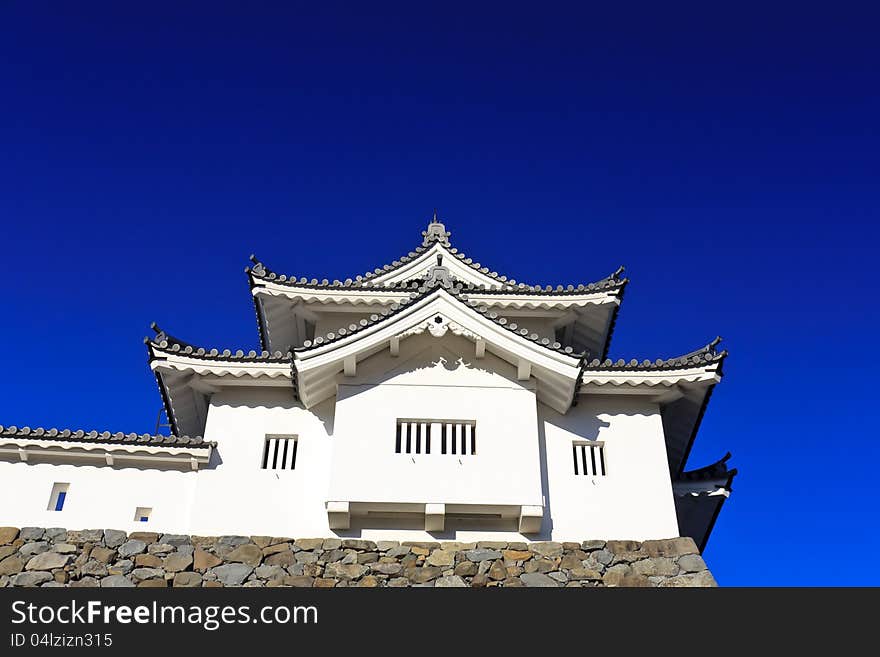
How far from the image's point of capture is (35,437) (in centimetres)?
1255

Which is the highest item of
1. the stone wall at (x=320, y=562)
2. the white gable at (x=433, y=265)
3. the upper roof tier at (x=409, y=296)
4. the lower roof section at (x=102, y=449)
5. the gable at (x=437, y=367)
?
the white gable at (x=433, y=265)

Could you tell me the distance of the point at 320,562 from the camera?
12078 millimetres

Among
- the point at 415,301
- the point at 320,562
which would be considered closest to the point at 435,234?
the point at 415,301

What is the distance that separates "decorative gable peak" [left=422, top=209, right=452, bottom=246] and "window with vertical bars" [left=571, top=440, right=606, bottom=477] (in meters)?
6.00

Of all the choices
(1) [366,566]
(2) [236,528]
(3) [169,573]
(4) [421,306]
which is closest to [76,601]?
(3) [169,573]

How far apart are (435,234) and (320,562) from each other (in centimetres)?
838

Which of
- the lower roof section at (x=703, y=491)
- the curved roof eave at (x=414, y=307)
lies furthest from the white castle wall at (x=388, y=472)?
the lower roof section at (x=703, y=491)

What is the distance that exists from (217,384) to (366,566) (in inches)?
161

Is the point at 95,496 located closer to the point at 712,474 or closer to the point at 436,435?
the point at 436,435

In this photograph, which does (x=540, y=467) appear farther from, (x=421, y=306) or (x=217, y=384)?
(x=217, y=384)

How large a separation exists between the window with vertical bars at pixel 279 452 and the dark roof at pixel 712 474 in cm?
695

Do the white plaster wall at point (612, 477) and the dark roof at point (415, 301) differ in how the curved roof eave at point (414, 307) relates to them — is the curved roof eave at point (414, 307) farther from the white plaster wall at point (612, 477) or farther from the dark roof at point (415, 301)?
the white plaster wall at point (612, 477)

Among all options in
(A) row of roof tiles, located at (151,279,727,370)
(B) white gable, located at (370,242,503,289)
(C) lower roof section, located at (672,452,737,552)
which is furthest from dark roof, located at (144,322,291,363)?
(C) lower roof section, located at (672,452,737,552)

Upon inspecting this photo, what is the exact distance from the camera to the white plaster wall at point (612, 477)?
12.8 m
